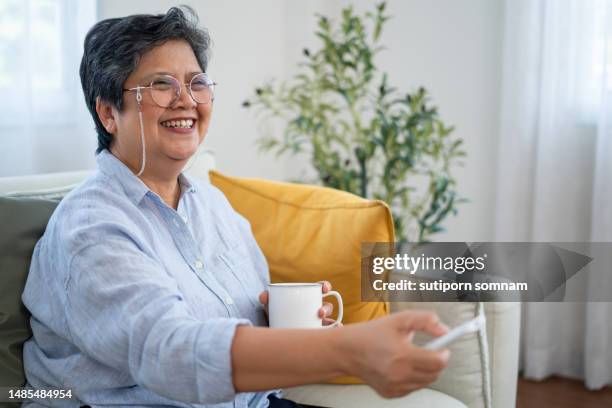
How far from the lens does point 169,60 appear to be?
1.31 m

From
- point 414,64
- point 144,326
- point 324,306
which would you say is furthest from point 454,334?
point 414,64

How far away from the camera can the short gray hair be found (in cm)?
127

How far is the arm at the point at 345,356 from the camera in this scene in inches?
33.7

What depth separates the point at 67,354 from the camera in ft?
4.00

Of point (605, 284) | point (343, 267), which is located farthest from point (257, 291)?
point (605, 284)

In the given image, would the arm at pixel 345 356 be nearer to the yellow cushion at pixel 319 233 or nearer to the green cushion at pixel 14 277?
the green cushion at pixel 14 277

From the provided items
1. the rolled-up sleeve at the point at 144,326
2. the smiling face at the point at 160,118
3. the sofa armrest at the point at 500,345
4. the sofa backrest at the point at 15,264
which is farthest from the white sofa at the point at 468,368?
the rolled-up sleeve at the point at 144,326

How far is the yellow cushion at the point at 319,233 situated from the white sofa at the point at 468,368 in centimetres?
8

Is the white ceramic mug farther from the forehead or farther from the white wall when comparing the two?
the white wall

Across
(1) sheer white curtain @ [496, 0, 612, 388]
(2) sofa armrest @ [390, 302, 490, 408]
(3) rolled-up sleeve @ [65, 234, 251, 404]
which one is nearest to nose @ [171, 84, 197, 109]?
(3) rolled-up sleeve @ [65, 234, 251, 404]

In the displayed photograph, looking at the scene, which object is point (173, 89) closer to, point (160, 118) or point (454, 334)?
point (160, 118)

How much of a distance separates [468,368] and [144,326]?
0.85 meters

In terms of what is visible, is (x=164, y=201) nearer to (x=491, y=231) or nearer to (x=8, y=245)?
(x=8, y=245)

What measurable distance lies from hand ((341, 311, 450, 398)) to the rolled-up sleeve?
0.56 ft
